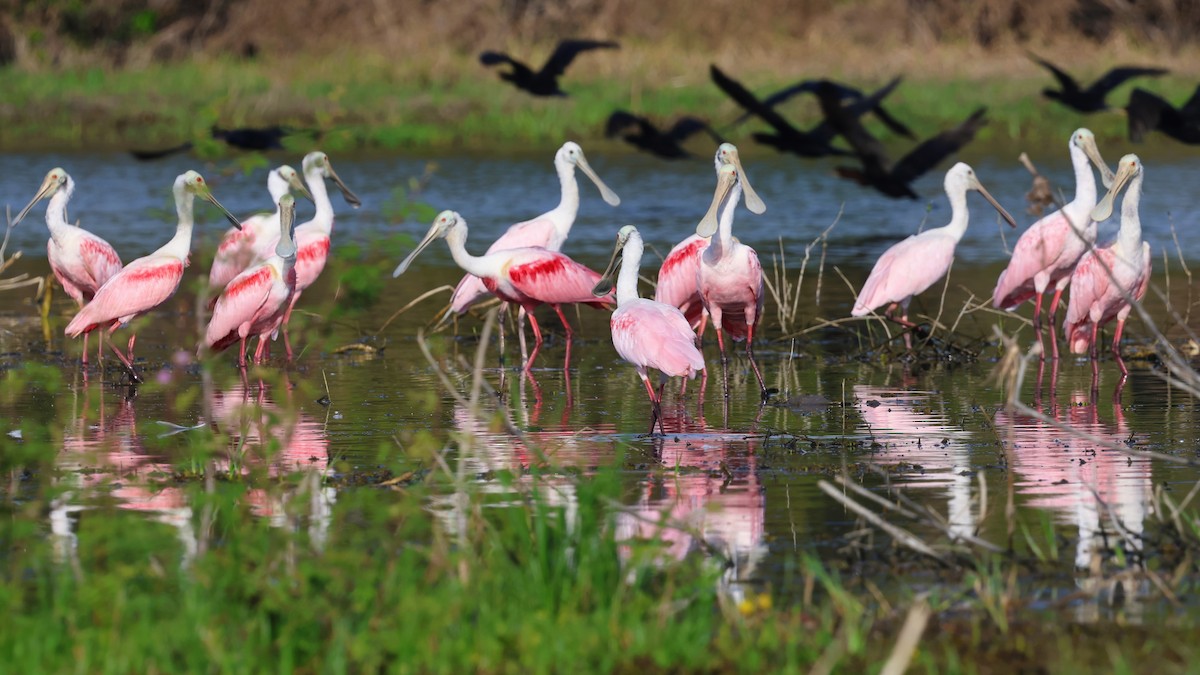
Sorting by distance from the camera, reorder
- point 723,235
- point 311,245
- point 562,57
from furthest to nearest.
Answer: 1. point 562,57
2. point 311,245
3. point 723,235

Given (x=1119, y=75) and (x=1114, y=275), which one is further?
(x=1119, y=75)

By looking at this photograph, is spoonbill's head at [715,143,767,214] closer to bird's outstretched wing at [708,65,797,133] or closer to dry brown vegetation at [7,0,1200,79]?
bird's outstretched wing at [708,65,797,133]

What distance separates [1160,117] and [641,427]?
511 cm

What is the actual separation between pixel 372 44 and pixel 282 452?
30.8 m

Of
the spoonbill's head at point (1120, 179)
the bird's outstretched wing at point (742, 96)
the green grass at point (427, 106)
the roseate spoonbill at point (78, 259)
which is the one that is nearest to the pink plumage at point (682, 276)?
the bird's outstretched wing at point (742, 96)

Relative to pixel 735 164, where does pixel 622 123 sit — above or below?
above

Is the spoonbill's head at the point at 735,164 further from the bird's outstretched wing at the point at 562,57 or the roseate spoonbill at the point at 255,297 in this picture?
the bird's outstretched wing at the point at 562,57

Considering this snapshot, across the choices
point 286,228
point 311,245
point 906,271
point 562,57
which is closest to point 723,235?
point 906,271

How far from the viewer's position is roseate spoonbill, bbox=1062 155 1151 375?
35.4ft

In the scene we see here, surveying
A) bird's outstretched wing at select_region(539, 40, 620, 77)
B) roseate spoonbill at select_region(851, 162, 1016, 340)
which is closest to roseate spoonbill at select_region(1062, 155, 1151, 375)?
roseate spoonbill at select_region(851, 162, 1016, 340)

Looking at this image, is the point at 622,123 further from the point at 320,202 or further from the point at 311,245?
the point at 311,245

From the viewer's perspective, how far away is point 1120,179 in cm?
1123

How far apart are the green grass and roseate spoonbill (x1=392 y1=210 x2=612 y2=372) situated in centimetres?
1701

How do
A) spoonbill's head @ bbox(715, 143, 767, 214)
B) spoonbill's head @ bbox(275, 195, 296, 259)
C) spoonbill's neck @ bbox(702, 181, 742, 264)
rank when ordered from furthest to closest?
spoonbill's head @ bbox(715, 143, 767, 214) < spoonbill's neck @ bbox(702, 181, 742, 264) < spoonbill's head @ bbox(275, 195, 296, 259)
